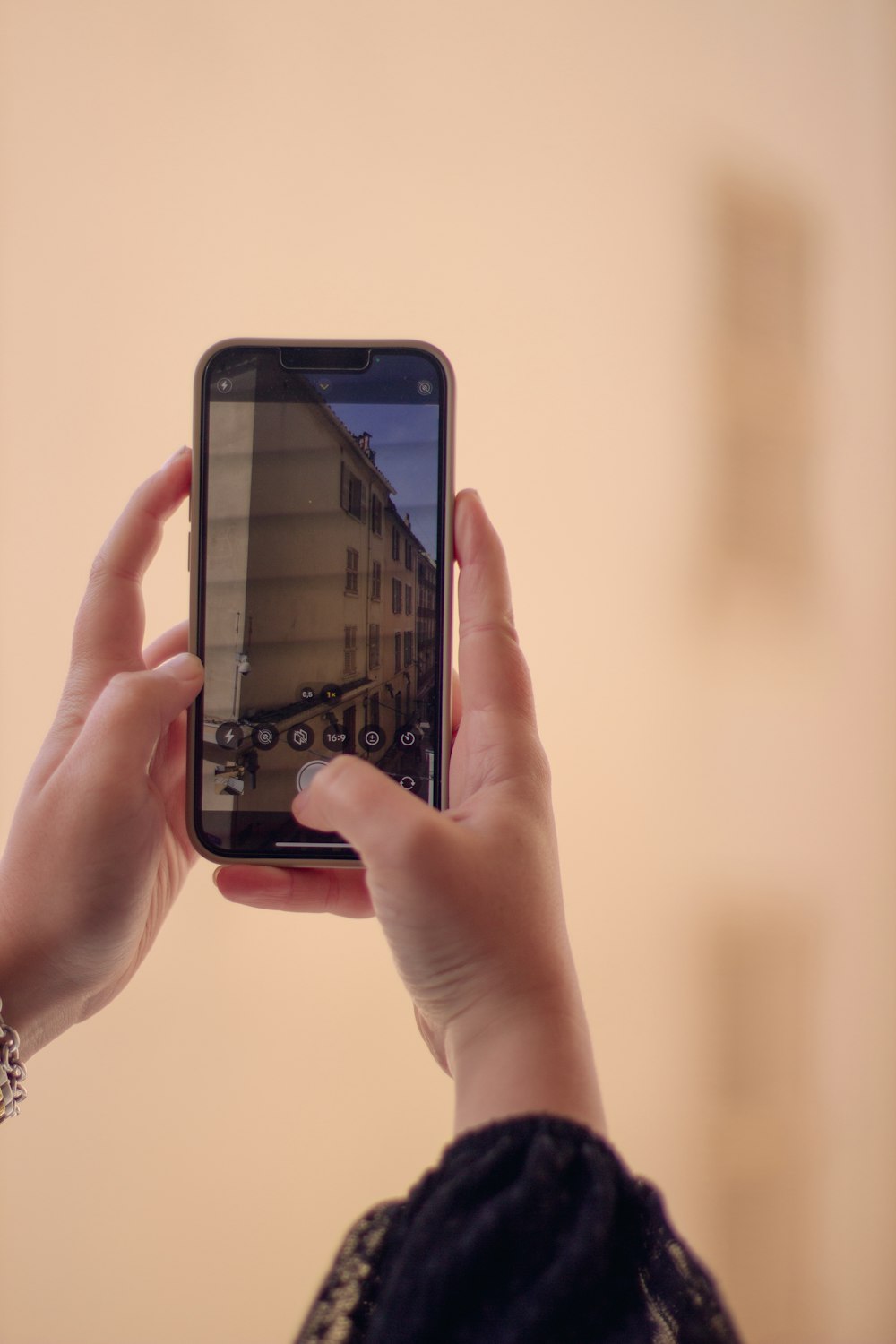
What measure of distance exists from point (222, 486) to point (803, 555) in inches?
19.6

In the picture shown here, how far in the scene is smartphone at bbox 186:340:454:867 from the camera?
0.49 metres

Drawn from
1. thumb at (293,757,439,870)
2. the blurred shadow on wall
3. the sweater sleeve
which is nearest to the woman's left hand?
thumb at (293,757,439,870)

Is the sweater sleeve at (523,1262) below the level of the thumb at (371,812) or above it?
below

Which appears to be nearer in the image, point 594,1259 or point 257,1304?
point 594,1259

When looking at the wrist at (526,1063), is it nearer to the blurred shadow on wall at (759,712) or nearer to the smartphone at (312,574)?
the smartphone at (312,574)

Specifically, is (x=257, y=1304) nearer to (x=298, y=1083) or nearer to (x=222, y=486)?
(x=298, y=1083)

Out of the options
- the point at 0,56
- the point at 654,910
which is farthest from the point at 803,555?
the point at 0,56

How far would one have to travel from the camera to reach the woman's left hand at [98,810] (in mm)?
425

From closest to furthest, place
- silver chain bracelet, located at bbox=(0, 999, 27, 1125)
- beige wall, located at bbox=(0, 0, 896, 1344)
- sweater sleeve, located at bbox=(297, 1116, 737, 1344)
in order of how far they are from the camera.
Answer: sweater sleeve, located at bbox=(297, 1116, 737, 1344) < silver chain bracelet, located at bbox=(0, 999, 27, 1125) < beige wall, located at bbox=(0, 0, 896, 1344)

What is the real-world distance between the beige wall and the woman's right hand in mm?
293

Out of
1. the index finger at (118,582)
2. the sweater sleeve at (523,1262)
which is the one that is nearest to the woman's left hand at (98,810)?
the index finger at (118,582)

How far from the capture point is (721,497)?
27.6 inches

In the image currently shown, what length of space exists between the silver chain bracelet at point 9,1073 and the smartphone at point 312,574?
5.1 inches

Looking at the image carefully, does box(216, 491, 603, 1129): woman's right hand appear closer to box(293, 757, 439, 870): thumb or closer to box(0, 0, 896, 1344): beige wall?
box(293, 757, 439, 870): thumb
